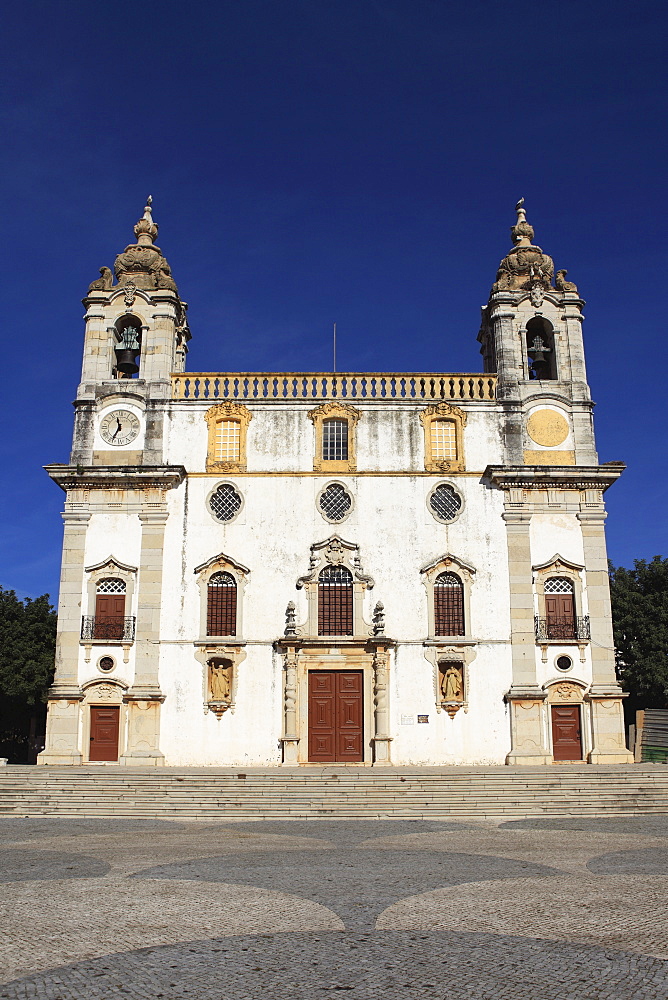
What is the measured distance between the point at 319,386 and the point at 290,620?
7.46 metres

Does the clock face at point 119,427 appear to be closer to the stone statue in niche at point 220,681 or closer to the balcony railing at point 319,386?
the balcony railing at point 319,386

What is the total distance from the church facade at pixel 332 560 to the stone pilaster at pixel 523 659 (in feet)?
0.19

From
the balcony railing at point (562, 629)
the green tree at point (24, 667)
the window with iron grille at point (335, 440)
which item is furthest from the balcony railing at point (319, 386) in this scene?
the green tree at point (24, 667)

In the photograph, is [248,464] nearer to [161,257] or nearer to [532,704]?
[161,257]

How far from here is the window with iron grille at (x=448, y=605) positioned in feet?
84.3

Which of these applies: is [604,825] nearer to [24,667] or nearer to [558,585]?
[558,585]

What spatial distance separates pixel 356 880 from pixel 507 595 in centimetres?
1599

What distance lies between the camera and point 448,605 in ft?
84.9

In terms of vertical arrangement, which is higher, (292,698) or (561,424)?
(561,424)

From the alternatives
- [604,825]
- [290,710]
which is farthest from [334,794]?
[290,710]

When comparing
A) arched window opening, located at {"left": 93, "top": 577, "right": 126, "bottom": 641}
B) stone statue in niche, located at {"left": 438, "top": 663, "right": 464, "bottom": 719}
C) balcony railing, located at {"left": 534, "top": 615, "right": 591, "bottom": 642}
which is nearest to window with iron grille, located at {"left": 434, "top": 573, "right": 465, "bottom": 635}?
stone statue in niche, located at {"left": 438, "top": 663, "right": 464, "bottom": 719}

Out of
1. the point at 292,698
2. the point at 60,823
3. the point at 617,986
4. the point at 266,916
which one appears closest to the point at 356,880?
the point at 266,916

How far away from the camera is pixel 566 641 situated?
25281mm

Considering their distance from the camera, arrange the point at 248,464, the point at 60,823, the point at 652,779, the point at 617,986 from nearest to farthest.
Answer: the point at 617,986
the point at 60,823
the point at 652,779
the point at 248,464
